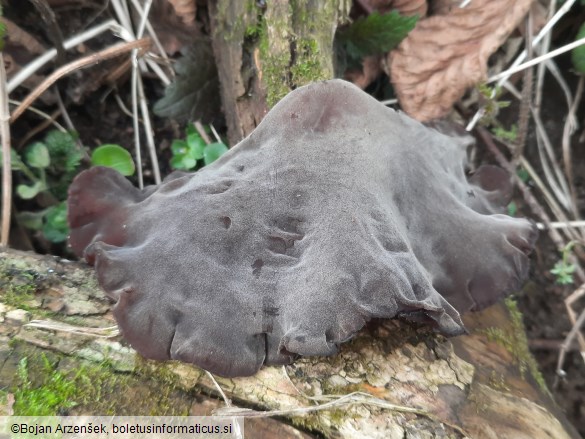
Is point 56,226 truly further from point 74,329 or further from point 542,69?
point 542,69

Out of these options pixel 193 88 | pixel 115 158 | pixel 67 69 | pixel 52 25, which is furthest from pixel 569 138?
pixel 52 25

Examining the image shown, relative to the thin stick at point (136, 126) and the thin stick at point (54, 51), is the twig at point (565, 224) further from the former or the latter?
the thin stick at point (54, 51)


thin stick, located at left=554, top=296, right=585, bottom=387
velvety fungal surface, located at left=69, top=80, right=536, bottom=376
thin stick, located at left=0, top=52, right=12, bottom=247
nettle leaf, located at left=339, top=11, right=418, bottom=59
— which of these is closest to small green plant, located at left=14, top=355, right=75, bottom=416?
velvety fungal surface, located at left=69, top=80, right=536, bottom=376

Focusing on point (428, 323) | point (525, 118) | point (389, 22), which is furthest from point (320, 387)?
point (525, 118)

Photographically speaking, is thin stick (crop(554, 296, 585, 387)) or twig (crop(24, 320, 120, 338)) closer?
twig (crop(24, 320, 120, 338))

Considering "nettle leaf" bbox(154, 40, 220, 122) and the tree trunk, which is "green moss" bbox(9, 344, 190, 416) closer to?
the tree trunk

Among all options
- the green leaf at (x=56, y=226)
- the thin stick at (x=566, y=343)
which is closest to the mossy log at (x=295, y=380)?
the green leaf at (x=56, y=226)

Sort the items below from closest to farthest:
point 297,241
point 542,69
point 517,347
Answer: point 297,241 < point 517,347 < point 542,69
